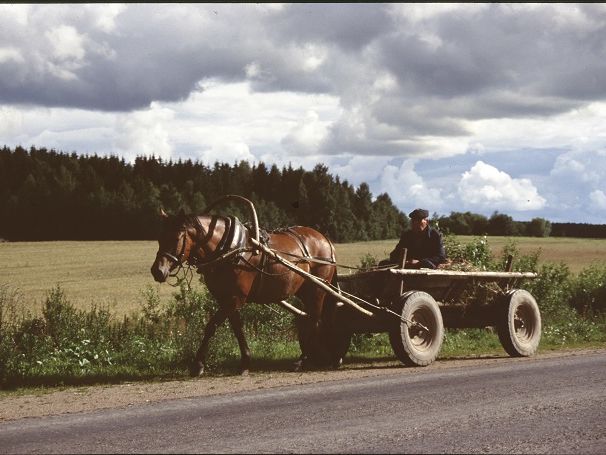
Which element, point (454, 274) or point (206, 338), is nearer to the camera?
point (206, 338)

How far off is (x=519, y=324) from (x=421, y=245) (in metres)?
2.48

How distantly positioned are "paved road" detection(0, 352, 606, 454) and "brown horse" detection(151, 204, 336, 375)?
179 cm

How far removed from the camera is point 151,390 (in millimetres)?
9156

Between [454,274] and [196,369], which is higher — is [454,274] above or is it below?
above

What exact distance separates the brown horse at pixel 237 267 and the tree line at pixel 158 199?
45.4 metres

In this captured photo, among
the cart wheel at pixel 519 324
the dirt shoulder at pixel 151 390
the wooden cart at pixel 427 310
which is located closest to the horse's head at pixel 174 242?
the dirt shoulder at pixel 151 390

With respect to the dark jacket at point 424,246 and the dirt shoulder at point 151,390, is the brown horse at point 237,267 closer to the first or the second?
the dirt shoulder at point 151,390

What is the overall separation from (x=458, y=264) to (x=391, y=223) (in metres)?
77.4

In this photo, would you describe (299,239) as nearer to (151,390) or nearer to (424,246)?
(424,246)

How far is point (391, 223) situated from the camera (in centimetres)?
8944

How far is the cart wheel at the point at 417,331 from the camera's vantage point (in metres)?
11.1

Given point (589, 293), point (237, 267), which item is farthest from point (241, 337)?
point (589, 293)

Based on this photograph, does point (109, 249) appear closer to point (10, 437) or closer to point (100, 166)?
point (100, 166)

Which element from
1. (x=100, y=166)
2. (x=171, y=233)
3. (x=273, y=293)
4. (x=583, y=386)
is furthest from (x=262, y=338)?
(x=100, y=166)
